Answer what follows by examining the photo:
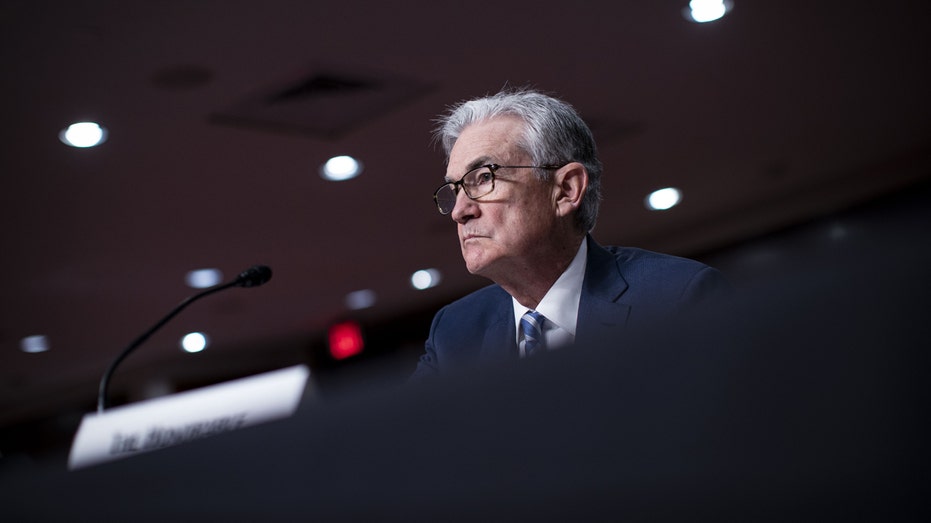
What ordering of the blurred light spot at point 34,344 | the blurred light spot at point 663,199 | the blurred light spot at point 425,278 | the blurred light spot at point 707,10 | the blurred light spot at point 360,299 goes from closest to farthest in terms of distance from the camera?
the blurred light spot at point 707,10 → the blurred light spot at point 663,199 → the blurred light spot at point 425,278 → the blurred light spot at point 34,344 → the blurred light spot at point 360,299

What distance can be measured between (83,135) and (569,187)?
306cm

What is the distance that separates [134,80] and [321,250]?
3.01m

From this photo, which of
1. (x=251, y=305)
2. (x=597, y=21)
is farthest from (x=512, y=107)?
(x=251, y=305)

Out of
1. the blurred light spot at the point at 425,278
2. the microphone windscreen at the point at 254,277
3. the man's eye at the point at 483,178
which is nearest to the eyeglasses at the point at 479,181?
the man's eye at the point at 483,178

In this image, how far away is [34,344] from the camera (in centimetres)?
831

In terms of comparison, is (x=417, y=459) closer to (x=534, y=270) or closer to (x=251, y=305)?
(x=534, y=270)

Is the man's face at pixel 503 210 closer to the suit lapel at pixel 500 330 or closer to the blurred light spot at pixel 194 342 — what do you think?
the suit lapel at pixel 500 330

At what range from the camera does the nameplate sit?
6.84ft

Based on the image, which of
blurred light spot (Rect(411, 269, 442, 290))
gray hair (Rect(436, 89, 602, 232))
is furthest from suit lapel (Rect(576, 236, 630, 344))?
blurred light spot (Rect(411, 269, 442, 290))

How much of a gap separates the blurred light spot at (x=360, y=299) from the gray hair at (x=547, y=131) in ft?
21.4

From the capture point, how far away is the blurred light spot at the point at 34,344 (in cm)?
805

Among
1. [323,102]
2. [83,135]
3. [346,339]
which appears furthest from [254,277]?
[346,339]

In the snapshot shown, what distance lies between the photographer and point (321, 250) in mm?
6555

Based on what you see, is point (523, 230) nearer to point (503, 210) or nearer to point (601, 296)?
point (503, 210)
